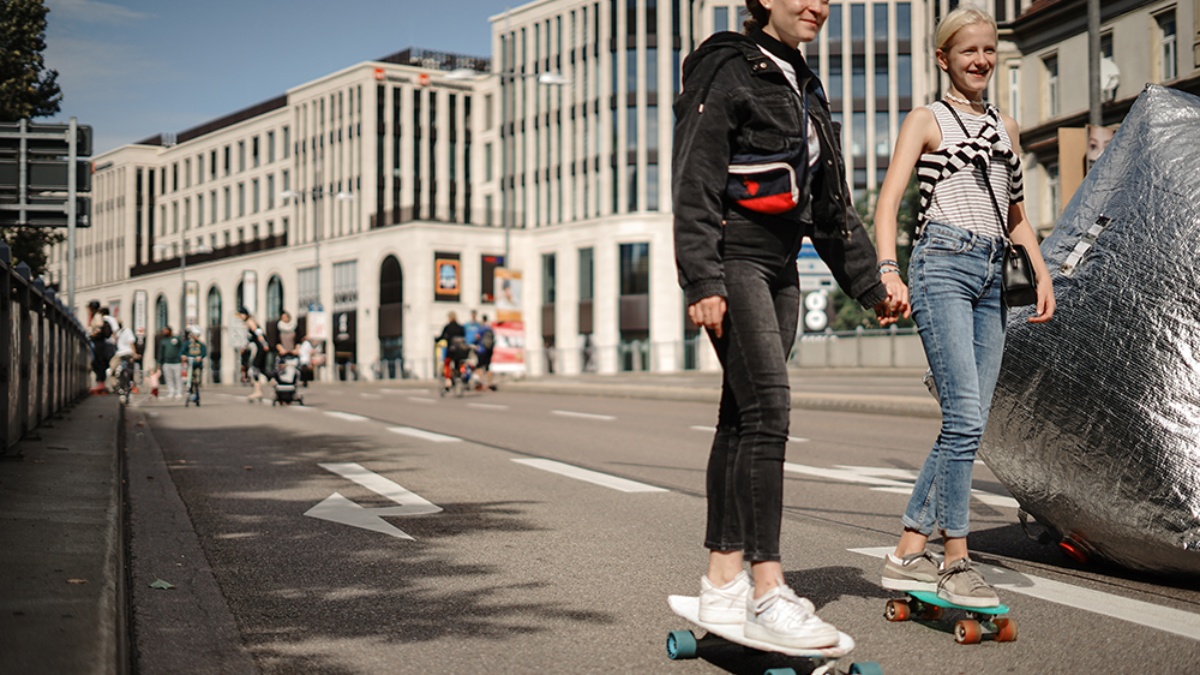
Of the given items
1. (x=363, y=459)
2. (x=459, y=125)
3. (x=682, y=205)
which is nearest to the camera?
(x=682, y=205)

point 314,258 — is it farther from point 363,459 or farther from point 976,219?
point 976,219

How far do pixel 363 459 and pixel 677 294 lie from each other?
56.9 metres

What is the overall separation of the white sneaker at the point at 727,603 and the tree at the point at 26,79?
→ 24865 mm

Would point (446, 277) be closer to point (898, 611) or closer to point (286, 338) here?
point (286, 338)

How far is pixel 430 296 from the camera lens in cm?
7112

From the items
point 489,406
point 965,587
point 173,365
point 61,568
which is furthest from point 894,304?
point 173,365

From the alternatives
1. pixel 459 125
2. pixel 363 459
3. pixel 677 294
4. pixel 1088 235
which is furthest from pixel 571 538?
pixel 459 125

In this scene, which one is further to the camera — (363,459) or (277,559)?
(363,459)

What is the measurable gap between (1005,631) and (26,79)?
99.7 ft

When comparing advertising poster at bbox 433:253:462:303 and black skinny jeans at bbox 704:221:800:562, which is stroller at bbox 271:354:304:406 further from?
advertising poster at bbox 433:253:462:303

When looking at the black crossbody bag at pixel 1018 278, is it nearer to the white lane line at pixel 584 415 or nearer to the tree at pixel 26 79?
the white lane line at pixel 584 415

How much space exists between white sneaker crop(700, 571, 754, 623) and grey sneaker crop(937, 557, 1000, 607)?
77 centimetres

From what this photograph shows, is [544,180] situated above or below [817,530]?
above

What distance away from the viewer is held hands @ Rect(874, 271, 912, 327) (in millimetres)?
4230
